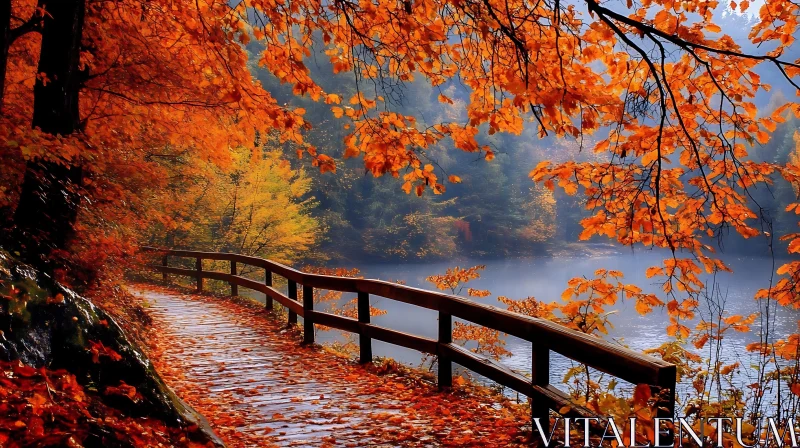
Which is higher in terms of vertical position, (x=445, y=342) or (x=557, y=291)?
(x=445, y=342)

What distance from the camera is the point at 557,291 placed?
4122 centimetres

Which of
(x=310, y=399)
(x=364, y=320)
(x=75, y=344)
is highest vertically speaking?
(x=75, y=344)

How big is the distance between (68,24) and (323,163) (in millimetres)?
3652

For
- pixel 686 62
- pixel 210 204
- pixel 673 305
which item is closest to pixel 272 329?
pixel 673 305

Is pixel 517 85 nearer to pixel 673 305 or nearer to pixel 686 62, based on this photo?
pixel 686 62

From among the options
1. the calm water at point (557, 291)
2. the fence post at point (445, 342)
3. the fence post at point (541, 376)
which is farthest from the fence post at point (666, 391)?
the fence post at point (445, 342)

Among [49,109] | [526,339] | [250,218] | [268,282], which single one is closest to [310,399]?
[526,339]

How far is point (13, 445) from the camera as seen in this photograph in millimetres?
2555

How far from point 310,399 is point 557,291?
1453 inches

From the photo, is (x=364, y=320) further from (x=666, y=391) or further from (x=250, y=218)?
(x=250, y=218)

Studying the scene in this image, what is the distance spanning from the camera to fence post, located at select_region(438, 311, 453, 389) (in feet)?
19.6

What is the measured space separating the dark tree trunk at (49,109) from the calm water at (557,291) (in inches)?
254

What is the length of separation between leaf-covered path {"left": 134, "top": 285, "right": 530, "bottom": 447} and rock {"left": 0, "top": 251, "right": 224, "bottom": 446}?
131cm

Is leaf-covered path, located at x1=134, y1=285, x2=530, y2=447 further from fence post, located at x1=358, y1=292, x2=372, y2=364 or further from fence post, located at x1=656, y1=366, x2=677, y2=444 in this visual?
fence post, located at x1=656, y1=366, x2=677, y2=444
